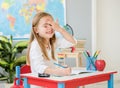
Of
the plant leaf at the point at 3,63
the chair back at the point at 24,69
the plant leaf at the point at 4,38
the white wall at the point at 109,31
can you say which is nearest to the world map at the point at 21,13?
the plant leaf at the point at 4,38

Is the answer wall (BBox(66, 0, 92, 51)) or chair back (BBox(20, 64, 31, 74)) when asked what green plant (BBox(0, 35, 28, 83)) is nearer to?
wall (BBox(66, 0, 92, 51))

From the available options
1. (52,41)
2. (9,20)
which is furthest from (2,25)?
(52,41)

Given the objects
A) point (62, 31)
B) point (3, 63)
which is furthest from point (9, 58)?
point (62, 31)

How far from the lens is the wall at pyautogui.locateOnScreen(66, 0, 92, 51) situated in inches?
243

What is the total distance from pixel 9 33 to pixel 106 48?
6.59 feet

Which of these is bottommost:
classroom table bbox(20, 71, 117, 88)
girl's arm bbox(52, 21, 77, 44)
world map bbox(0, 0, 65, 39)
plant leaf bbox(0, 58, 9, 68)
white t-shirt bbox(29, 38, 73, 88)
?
plant leaf bbox(0, 58, 9, 68)

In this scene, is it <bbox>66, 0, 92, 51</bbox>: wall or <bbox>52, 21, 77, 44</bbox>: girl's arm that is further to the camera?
<bbox>66, 0, 92, 51</bbox>: wall

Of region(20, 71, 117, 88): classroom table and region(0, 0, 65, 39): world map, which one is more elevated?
region(0, 0, 65, 39): world map

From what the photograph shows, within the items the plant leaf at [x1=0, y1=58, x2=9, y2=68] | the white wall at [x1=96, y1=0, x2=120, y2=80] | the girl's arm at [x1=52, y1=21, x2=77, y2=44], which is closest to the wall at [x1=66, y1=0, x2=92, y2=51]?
the white wall at [x1=96, y1=0, x2=120, y2=80]

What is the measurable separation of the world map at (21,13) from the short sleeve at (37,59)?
12.4ft

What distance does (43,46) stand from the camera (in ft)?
7.79

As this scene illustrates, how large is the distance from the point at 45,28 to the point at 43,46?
0.15m

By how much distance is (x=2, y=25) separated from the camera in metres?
6.00

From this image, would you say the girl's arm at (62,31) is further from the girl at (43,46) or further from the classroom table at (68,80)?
the classroom table at (68,80)
